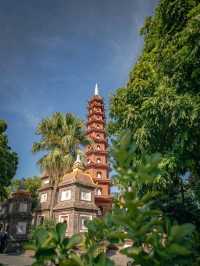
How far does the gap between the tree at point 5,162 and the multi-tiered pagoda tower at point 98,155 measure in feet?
40.8

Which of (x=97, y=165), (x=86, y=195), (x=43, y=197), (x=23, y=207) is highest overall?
(x=97, y=165)

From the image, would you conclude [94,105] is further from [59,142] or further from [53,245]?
[53,245]

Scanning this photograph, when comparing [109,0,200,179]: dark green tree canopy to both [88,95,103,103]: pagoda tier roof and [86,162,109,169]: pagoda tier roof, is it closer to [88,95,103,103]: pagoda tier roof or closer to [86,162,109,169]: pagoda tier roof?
[86,162,109,169]: pagoda tier roof

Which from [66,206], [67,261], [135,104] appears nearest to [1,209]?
[66,206]

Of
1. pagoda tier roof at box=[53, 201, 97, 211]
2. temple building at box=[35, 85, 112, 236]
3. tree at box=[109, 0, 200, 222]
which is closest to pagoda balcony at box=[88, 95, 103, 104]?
temple building at box=[35, 85, 112, 236]

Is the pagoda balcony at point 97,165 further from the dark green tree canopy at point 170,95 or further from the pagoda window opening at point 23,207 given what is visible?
the dark green tree canopy at point 170,95

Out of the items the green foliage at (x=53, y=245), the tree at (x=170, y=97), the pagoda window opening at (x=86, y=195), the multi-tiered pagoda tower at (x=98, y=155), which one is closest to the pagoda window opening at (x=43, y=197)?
the pagoda window opening at (x=86, y=195)

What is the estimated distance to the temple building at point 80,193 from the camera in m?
24.2

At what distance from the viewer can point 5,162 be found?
787 inches

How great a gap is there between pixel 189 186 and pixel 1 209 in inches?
916

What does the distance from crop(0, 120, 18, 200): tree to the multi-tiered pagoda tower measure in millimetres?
12437

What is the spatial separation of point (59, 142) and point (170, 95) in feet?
50.2

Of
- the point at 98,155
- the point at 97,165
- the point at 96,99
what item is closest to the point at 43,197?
the point at 97,165

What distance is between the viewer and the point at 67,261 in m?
0.93
